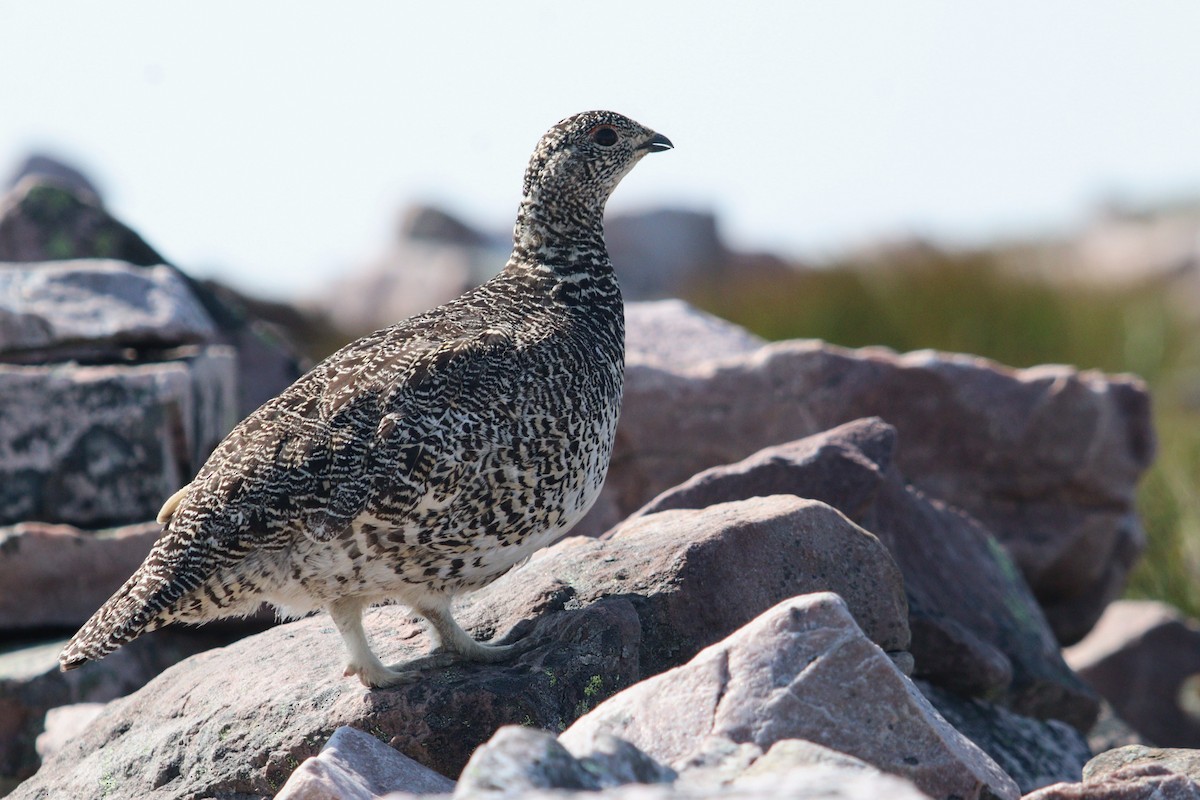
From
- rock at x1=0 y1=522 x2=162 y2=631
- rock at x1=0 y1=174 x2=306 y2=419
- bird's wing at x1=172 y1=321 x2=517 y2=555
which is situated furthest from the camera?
rock at x1=0 y1=174 x2=306 y2=419

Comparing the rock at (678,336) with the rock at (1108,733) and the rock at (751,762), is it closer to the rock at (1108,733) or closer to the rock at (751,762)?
the rock at (1108,733)

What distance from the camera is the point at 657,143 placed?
6.39 meters

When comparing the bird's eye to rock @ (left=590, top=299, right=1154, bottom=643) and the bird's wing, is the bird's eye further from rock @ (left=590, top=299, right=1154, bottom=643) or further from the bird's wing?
rock @ (left=590, top=299, right=1154, bottom=643)

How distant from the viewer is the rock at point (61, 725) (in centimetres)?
637

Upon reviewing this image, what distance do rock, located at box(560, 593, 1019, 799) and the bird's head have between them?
9.14 feet

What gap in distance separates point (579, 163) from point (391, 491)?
2.07 meters

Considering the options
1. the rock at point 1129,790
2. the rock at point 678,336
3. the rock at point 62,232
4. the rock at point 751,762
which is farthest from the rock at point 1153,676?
the rock at point 62,232

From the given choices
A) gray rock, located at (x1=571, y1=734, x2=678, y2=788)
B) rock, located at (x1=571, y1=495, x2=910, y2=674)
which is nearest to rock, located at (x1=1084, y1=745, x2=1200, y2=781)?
rock, located at (x1=571, y1=495, x2=910, y2=674)

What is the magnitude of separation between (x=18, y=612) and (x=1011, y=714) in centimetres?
509

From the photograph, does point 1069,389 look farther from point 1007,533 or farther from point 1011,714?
point 1011,714

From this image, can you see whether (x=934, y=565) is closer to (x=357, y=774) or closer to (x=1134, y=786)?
(x=1134, y=786)

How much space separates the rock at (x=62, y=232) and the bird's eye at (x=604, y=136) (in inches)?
196

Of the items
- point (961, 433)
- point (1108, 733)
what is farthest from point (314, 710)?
point (961, 433)

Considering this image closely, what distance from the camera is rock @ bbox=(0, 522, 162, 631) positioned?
24.7 feet
